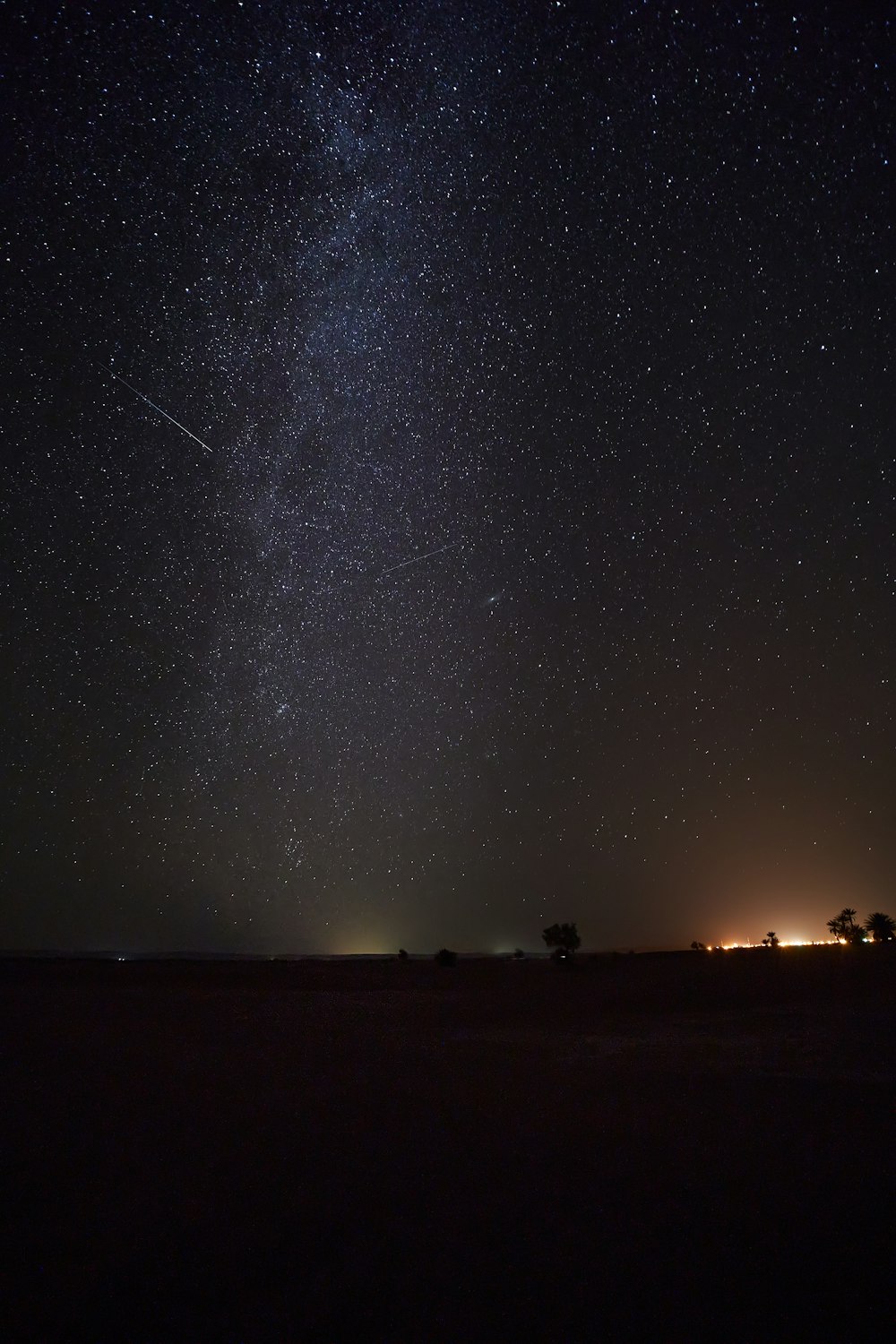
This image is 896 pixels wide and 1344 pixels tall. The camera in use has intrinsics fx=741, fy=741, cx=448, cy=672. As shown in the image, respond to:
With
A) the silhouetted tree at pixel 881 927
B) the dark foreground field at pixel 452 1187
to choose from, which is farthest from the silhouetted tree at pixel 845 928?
the dark foreground field at pixel 452 1187

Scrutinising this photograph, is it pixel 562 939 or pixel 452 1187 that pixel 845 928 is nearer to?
pixel 562 939

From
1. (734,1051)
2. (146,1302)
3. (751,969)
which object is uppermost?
Result: (751,969)

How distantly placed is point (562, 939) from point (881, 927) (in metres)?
16.0

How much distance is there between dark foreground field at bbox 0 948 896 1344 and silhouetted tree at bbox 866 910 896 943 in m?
28.3

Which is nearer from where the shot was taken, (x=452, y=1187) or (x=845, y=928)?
(x=452, y=1187)

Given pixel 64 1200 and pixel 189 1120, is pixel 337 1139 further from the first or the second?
pixel 64 1200

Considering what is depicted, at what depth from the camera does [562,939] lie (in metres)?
35.1

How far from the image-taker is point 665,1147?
6.50m

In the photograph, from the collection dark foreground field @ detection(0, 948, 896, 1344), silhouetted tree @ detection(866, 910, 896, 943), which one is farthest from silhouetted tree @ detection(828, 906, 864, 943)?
dark foreground field @ detection(0, 948, 896, 1344)

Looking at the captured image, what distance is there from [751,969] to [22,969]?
92.2 feet

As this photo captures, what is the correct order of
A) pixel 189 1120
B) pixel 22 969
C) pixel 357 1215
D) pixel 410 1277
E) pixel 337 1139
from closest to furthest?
pixel 410 1277
pixel 357 1215
pixel 337 1139
pixel 189 1120
pixel 22 969

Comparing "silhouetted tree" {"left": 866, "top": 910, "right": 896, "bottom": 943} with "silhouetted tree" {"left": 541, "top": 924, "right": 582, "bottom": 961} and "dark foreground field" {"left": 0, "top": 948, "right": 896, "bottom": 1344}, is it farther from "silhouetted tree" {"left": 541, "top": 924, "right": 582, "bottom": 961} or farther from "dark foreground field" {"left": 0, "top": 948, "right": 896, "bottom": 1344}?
"dark foreground field" {"left": 0, "top": 948, "right": 896, "bottom": 1344}

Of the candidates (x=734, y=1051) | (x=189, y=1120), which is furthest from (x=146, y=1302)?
(x=734, y=1051)

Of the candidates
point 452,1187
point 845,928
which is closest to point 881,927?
point 845,928
